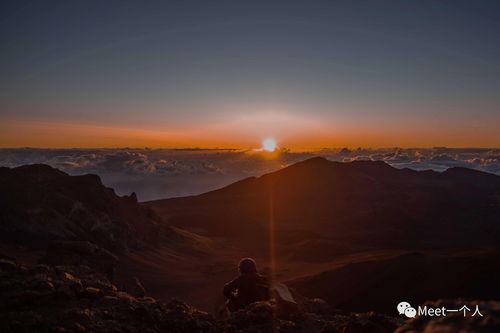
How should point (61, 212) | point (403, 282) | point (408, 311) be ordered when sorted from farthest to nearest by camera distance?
point (61, 212) → point (403, 282) → point (408, 311)

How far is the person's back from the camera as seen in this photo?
25.8ft

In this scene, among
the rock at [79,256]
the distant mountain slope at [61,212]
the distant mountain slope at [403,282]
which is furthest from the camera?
the distant mountain slope at [61,212]

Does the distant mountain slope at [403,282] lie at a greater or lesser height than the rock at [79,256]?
lesser

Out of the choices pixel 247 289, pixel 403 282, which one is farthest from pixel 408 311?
pixel 403 282

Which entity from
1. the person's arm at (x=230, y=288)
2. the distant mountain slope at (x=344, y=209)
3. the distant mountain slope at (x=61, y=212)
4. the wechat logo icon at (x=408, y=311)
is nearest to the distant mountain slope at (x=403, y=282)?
the wechat logo icon at (x=408, y=311)

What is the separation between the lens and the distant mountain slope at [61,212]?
22047 millimetres

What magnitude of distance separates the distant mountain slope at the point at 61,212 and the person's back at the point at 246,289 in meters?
18.0

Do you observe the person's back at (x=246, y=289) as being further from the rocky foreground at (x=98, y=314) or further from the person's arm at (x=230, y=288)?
the rocky foreground at (x=98, y=314)

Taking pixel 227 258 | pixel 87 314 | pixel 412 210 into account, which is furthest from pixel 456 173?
pixel 87 314

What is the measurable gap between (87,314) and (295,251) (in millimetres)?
33849

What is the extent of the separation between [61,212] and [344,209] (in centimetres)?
5370

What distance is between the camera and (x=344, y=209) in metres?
67.1

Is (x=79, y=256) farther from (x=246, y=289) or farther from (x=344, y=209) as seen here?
(x=344, y=209)

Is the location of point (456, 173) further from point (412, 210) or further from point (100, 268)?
point (100, 268)
